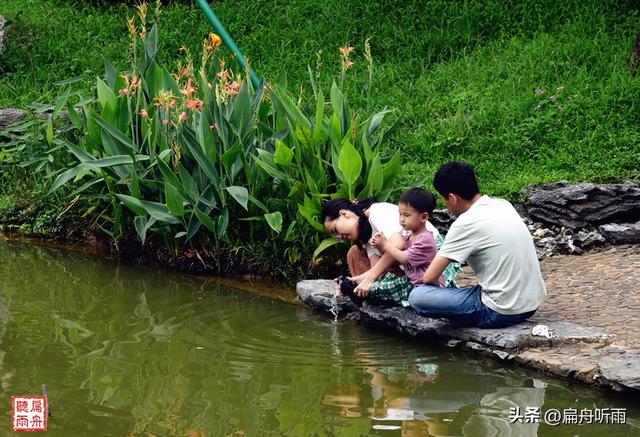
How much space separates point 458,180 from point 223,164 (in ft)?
7.15

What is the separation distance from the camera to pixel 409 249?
6230 millimetres

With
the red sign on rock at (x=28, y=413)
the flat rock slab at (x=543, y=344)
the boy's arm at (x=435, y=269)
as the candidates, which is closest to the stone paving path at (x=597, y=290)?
the flat rock slab at (x=543, y=344)

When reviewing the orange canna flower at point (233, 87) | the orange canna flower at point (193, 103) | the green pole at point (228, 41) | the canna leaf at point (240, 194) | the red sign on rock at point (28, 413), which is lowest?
the red sign on rock at point (28, 413)

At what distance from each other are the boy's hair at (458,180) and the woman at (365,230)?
1.96ft

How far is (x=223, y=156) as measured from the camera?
734 centimetres

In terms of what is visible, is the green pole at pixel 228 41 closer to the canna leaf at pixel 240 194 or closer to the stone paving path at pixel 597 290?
the canna leaf at pixel 240 194

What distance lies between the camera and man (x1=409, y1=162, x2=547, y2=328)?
18.8ft

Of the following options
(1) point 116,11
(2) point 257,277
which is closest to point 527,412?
(2) point 257,277

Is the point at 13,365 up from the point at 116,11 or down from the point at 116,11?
down

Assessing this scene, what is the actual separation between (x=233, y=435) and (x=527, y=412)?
1.34 meters

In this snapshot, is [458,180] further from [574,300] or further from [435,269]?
[574,300]

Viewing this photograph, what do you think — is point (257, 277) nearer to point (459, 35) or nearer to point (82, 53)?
point (459, 35)

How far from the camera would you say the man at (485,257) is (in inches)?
226

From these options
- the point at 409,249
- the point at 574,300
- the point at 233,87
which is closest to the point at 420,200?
the point at 409,249
